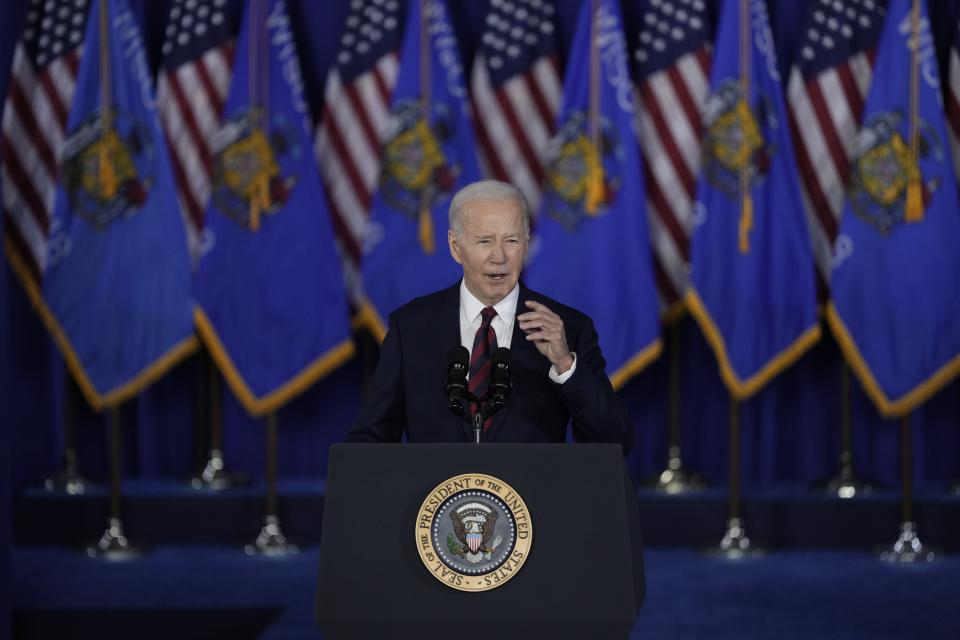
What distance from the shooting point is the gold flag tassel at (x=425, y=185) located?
5.95m

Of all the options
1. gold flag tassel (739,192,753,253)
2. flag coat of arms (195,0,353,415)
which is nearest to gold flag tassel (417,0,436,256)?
flag coat of arms (195,0,353,415)

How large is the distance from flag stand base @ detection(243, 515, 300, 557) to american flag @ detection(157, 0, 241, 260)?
50.0 inches

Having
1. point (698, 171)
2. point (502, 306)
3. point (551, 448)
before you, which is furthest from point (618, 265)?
point (551, 448)

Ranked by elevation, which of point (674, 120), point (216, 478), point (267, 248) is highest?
point (674, 120)

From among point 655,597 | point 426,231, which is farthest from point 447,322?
point 426,231

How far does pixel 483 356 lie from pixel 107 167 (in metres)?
3.70

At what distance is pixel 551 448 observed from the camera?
216 cm

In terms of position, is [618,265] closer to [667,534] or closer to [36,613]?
[667,534]

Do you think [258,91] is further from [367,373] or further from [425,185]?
[367,373]

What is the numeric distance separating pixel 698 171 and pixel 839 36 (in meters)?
0.86

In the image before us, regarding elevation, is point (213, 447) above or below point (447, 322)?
below

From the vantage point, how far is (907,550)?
220 inches

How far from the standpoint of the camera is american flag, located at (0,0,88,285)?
238 inches

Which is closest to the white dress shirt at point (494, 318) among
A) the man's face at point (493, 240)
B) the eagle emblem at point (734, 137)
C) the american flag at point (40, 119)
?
the man's face at point (493, 240)
